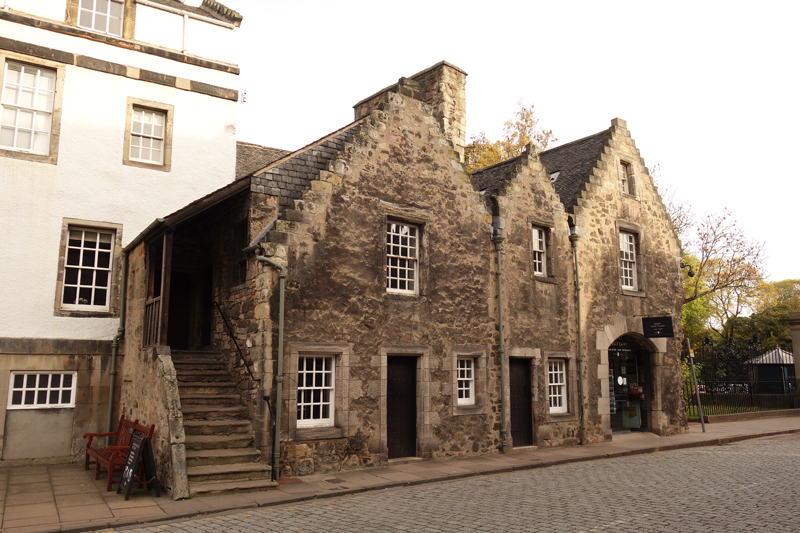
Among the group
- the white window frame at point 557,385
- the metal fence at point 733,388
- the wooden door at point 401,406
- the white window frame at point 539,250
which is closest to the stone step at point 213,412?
the wooden door at point 401,406

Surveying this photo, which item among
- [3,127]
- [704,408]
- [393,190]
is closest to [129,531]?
[393,190]

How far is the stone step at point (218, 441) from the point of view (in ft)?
34.4

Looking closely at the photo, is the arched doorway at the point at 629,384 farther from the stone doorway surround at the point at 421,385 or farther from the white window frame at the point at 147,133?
the white window frame at the point at 147,133

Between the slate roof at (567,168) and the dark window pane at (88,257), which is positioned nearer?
the dark window pane at (88,257)

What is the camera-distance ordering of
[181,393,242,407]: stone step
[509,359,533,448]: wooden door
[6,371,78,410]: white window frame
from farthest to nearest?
[509,359,533,448]: wooden door → [6,371,78,410]: white window frame → [181,393,242,407]: stone step

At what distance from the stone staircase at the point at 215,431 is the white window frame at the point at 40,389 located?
132 inches

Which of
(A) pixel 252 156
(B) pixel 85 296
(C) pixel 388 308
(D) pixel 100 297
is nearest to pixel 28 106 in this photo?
(B) pixel 85 296

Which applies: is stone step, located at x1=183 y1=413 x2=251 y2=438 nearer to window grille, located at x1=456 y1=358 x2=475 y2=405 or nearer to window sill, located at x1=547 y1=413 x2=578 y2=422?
window grille, located at x1=456 y1=358 x2=475 y2=405

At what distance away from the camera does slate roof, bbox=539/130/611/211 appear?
18.3m

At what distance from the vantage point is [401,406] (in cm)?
1347

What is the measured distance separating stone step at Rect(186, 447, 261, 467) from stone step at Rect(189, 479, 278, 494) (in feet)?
1.44

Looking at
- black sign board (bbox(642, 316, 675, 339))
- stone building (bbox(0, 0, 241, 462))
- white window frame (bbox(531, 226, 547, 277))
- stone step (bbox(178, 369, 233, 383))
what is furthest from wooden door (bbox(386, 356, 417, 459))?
black sign board (bbox(642, 316, 675, 339))

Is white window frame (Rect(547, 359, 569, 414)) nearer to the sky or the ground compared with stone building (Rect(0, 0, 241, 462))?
nearer to the ground

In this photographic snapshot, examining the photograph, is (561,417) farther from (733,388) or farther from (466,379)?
(733,388)
